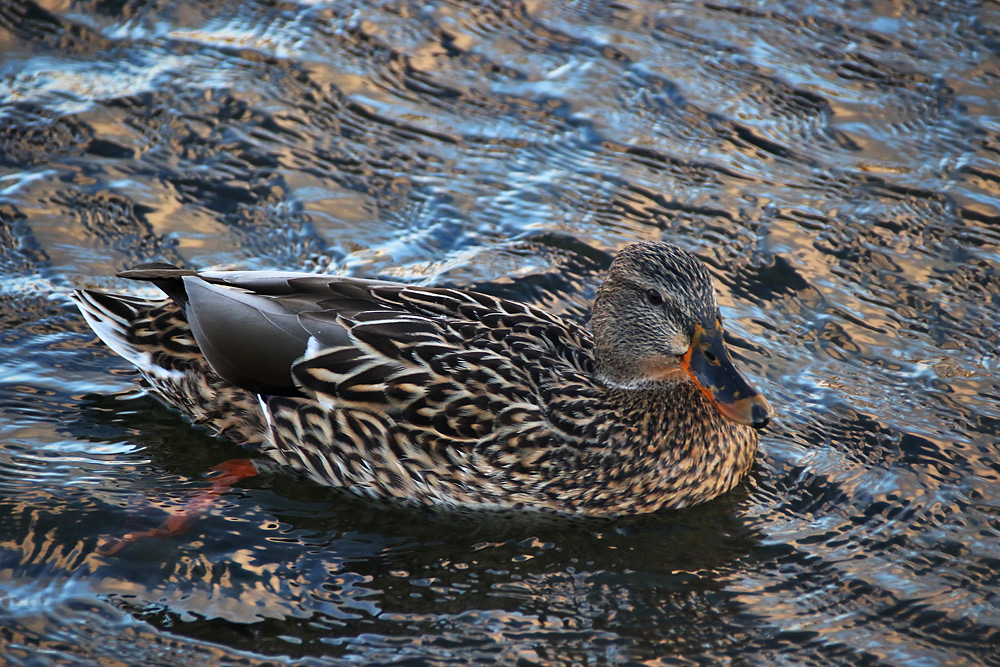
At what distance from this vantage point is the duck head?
604 centimetres

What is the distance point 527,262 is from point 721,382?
267 centimetres

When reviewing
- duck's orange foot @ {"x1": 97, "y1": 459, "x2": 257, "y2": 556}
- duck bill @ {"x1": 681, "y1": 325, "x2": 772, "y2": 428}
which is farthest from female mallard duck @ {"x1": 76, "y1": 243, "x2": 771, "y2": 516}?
duck's orange foot @ {"x1": 97, "y1": 459, "x2": 257, "y2": 556}

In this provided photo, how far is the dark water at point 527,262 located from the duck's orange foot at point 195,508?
0.09 metres

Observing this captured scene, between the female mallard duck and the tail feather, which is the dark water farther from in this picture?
the tail feather

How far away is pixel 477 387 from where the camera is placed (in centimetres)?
629

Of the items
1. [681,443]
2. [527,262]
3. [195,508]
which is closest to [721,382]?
[681,443]

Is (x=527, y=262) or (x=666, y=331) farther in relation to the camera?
(x=527, y=262)

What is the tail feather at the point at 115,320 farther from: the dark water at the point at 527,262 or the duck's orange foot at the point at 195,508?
the duck's orange foot at the point at 195,508

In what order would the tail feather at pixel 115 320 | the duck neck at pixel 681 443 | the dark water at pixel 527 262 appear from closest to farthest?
1. the dark water at pixel 527 262
2. the duck neck at pixel 681 443
3. the tail feather at pixel 115 320

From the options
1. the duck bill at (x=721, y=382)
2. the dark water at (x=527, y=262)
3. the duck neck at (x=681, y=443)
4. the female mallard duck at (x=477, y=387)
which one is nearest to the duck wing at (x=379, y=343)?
the female mallard duck at (x=477, y=387)

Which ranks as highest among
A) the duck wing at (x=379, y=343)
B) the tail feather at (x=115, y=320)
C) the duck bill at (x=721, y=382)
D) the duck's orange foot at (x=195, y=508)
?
the duck bill at (x=721, y=382)

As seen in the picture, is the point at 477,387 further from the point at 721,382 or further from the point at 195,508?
the point at 195,508

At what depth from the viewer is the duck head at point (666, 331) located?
6.04 meters

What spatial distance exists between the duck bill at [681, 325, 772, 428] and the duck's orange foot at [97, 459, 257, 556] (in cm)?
271
